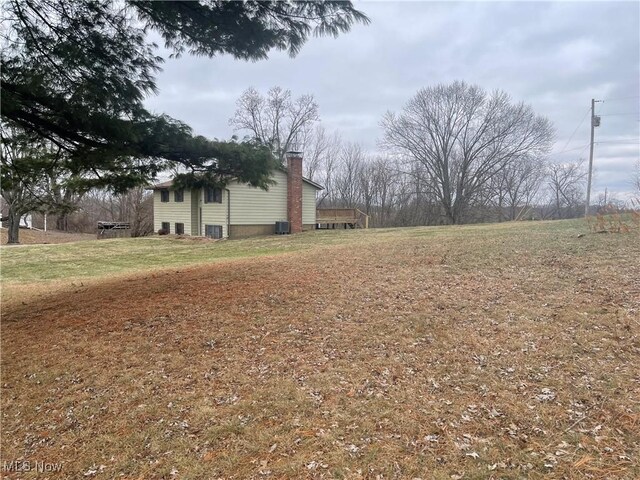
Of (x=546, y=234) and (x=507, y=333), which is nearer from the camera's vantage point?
(x=507, y=333)

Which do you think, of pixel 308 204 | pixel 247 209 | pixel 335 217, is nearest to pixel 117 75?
pixel 247 209

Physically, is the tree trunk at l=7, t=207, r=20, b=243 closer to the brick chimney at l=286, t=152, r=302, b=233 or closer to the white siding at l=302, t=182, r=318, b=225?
the brick chimney at l=286, t=152, r=302, b=233

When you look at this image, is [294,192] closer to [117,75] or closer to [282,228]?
[282,228]

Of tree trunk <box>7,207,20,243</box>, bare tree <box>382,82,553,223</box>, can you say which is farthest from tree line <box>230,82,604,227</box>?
tree trunk <box>7,207,20,243</box>

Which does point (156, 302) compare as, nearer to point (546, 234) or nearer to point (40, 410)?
point (40, 410)

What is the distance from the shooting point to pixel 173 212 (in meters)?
23.0

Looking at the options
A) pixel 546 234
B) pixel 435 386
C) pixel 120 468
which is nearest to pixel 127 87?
pixel 120 468

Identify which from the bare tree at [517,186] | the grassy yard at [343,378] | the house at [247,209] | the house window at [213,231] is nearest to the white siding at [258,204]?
the house at [247,209]

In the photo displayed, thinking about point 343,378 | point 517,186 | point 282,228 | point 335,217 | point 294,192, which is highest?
point 517,186

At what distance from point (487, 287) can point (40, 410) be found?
214 inches

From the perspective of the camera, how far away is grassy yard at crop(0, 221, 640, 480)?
96.3 inches

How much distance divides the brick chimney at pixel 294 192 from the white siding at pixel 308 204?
81cm

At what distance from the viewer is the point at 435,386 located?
10.3ft

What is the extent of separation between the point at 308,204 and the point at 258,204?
3.31 m
